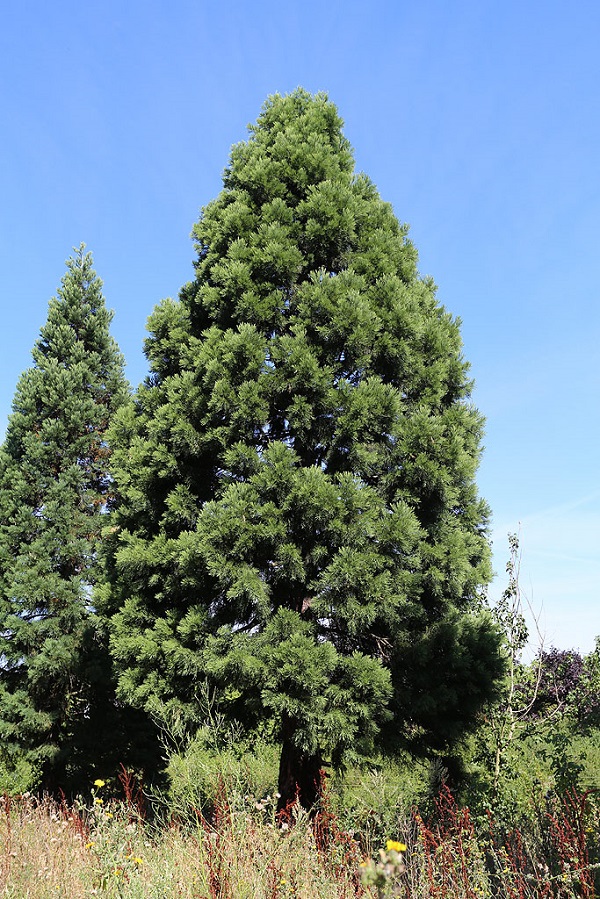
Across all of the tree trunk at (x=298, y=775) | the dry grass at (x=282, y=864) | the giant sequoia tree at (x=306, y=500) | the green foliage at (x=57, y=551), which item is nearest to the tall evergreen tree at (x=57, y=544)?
the green foliage at (x=57, y=551)

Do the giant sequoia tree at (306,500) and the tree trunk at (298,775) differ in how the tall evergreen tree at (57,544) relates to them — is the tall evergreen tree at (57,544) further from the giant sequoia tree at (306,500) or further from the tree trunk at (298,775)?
the tree trunk at (298,775)

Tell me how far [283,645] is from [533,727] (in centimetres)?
353

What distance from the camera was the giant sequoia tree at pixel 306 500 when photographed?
5.43 meters

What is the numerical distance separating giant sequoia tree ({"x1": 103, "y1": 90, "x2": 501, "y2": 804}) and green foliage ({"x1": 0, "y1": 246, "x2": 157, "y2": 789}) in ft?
7.83

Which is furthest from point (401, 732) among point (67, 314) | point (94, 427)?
point (67, 314)

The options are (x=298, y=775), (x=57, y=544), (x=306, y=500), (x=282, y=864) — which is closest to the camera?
(x=282, y=864)

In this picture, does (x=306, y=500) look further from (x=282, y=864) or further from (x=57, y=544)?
(x=57, y=544)

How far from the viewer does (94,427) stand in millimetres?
10539

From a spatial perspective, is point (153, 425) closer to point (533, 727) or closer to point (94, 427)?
point (94, 427)

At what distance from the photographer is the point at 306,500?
5.43 metres

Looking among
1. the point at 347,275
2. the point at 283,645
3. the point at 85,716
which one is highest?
the point at 347,275

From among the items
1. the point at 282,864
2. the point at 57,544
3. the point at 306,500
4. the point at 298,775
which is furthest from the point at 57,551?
the point at 282,864

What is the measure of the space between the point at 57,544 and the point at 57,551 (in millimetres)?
124

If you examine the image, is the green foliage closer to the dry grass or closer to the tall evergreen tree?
the tall evergreen tree
